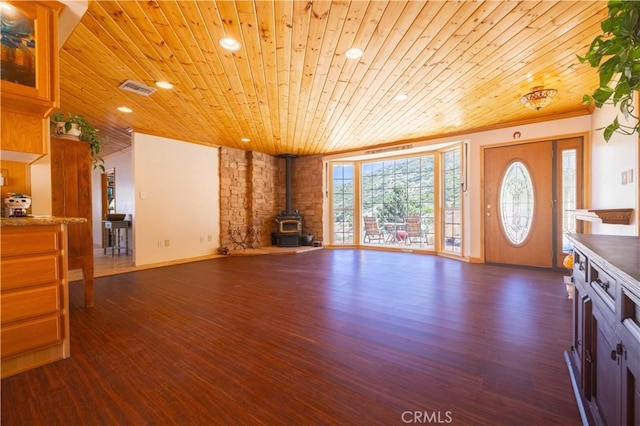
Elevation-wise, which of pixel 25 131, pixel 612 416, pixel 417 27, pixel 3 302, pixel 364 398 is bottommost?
pixel 364 398

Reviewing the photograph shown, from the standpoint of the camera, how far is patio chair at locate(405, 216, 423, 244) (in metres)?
6.71

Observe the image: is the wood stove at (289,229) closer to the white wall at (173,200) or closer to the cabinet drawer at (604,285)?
the white wall at (173,200)

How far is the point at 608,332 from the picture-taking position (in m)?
1.06

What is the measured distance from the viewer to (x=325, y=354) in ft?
6.55

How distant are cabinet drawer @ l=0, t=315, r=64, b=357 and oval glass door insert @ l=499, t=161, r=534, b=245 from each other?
592 centimetres

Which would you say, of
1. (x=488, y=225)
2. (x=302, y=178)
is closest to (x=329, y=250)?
(x=302, y=178)

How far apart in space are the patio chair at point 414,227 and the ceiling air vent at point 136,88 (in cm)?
565

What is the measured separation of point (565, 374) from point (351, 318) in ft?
4.97

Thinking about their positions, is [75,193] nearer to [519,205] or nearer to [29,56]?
[29,56]

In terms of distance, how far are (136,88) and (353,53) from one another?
2549 millimetres

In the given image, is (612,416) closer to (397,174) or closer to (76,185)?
(76,185)

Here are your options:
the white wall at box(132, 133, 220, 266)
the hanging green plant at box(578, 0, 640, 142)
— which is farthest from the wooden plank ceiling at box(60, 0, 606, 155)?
the hanging green plant at box(578, 0, 640, 142)

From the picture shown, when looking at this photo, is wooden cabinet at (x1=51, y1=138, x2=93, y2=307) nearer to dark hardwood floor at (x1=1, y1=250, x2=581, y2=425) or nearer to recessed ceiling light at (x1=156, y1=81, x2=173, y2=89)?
dark hardwood floor at (x1=1, y1=250, x2=581, y2=425)

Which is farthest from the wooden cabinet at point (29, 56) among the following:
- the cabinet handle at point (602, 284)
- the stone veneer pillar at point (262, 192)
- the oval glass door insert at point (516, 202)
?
the oval glass door insert at point (516, 202)
